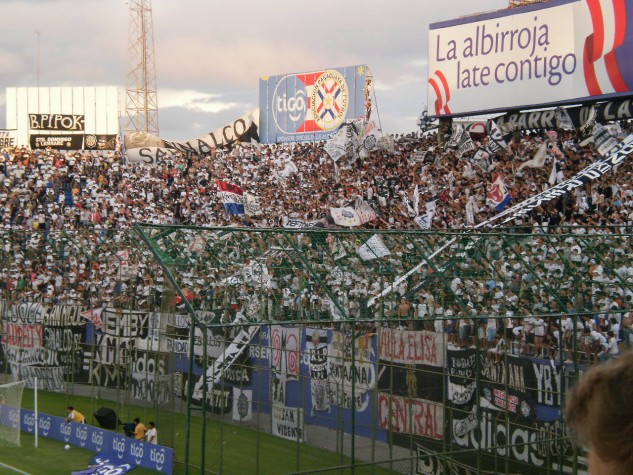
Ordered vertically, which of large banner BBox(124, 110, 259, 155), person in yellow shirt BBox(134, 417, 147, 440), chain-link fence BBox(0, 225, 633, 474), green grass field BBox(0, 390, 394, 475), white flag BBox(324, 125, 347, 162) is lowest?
person in yellow shirt BBox(134, 417, 147, 440)

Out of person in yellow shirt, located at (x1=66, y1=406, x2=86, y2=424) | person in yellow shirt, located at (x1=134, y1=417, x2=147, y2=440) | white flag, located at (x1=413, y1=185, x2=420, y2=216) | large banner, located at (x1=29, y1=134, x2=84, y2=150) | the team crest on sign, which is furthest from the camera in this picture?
large banner, located at (x1=29, y1=134, x2=84, y2=150)

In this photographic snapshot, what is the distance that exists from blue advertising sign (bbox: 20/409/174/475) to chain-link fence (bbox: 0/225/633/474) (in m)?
Result: 1.21

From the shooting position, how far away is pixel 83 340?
84.5 feet

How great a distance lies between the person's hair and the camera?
1670 millimetres

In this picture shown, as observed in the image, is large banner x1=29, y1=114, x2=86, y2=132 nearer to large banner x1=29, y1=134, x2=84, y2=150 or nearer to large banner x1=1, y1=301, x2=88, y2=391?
large banner x1=29, y1=134, x2=84, y2=150

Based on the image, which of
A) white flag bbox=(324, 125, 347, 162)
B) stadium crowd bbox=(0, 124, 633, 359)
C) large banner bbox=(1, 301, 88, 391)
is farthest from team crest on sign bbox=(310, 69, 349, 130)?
large banner bbox=(1, 301, 88, 391)

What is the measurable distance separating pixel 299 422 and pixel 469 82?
23279 mm

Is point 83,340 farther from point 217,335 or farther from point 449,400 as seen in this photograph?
point 449,400

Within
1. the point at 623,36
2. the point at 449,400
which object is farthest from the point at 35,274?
the point at 623,36

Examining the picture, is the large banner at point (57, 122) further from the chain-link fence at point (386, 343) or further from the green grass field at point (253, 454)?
the green grass field at point (253, 454)

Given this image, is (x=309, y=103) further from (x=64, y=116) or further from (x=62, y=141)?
(x=64, y=116)

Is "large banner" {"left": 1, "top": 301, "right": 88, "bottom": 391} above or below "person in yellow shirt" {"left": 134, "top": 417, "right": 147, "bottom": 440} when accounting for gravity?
above

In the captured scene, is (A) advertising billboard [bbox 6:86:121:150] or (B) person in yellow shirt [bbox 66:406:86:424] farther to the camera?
(A) advertising billboard [bbox 6:86:121:150]

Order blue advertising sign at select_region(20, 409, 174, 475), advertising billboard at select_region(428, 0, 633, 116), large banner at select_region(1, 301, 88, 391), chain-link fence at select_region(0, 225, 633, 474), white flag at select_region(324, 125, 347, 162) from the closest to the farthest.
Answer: chain-link fence at select_region(0, 225, 633, 474)
blue advertising sign at select_region(20, 409, 174, 475)
large banner at select_region(1, 301, 88, 391)
advertising billboard at select_region(428, 0, 633, 116)
white flag at select_region(324, 125, 347, 162)
